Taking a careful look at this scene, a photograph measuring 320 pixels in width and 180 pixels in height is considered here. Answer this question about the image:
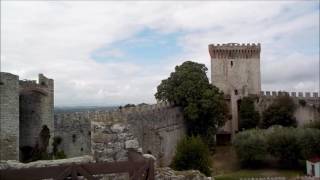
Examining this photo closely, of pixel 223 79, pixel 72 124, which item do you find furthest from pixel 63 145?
pixel 223 79

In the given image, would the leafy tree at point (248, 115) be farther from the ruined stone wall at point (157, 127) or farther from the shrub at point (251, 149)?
the shrub at point (251, 149)

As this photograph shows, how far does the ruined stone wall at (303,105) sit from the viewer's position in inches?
1929

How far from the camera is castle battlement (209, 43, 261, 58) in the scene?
53406mm

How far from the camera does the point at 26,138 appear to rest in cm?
3044

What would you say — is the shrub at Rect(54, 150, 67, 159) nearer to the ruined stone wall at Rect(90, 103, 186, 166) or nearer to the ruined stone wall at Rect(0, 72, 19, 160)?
the ruined stone wall at Rect(90, 103, 186, 166)

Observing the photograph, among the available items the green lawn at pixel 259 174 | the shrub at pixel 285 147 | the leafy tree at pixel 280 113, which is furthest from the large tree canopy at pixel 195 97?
the leafy tree at pixel 280 113

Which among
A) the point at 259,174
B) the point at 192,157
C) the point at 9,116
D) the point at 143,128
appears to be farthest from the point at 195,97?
the point at 9,116

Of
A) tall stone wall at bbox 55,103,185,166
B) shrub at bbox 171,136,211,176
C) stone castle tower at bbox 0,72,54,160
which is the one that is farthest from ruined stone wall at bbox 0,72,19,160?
shrub at bbox 171,136,211,176

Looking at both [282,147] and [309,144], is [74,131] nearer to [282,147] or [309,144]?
[282,147]

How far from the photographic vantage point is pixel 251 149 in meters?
38.7

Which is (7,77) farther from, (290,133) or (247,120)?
(247,120)

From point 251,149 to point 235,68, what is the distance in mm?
16142

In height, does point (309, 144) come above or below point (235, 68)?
below

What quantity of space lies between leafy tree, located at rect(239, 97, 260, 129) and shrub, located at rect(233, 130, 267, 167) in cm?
888
